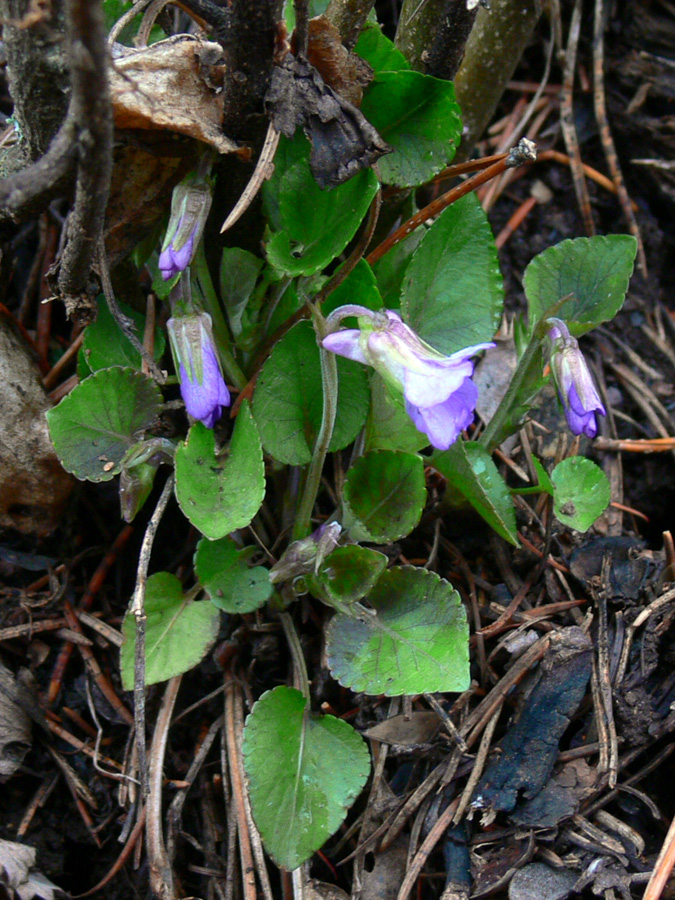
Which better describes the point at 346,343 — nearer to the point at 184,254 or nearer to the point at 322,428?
the point at 322,428

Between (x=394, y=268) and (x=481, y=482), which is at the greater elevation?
(x=394, y=268)

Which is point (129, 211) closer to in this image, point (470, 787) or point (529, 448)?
point (529, 448)

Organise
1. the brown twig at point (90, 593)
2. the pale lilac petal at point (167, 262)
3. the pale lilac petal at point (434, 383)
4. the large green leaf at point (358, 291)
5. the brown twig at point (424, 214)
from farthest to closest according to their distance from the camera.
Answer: the brown twig at point (90, 593) → the brown twig at point (424, 214) → the large green leaf at point (358, 291) → the pale lilac petal at point (167, 262) → the pale lilac petal at point (434, 383)

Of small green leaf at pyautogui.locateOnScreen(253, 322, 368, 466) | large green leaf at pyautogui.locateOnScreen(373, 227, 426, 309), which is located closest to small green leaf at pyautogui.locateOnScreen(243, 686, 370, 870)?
small green leaf at pyautogui.locateOnScreen(253, 322, 368, 466)

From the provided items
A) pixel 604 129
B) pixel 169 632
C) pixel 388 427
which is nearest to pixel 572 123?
pixel 604 129

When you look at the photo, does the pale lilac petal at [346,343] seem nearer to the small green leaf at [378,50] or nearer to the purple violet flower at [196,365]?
the purple violet flower at [196,365]

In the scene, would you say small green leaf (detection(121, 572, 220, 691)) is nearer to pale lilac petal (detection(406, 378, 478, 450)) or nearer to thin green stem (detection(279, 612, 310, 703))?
thin green stem (detection(279, 612, 310, 703))

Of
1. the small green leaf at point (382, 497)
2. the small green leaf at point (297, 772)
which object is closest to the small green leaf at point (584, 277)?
the small green leaf at point (382, 497)
